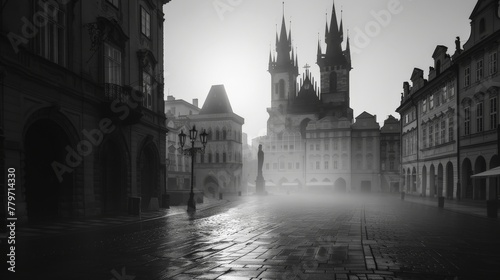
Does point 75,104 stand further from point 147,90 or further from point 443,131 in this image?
point 443,131

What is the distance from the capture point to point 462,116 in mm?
37562

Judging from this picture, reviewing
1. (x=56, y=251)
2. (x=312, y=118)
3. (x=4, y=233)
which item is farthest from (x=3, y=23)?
(x=312, y=118)

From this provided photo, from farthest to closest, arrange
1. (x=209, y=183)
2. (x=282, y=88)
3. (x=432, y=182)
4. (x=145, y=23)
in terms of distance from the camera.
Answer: (x=282, y=88)
(x=209, y=183)
(x=432, y=182)
(x=145, y=23)

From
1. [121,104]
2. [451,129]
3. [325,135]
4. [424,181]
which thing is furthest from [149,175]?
[325,135]

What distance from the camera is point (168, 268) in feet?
28.7

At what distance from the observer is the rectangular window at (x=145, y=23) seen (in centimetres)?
2817

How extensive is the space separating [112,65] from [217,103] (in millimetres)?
55547

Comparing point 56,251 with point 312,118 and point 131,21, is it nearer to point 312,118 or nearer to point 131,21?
point 131,21

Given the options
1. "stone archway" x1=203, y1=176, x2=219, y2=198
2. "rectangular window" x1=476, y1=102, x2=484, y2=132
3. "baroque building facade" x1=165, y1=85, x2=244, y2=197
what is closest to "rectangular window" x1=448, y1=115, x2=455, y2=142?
"rectangular window" x1=476, y1=102, x2=484, y2=132

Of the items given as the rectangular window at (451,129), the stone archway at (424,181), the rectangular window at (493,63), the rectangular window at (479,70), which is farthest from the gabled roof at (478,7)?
the stone archway at (424,181)

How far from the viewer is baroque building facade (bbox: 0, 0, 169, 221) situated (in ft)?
50.7

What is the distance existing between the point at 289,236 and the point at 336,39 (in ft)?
323

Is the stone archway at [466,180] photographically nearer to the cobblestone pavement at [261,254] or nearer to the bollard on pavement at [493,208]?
the bollard on pavement at [493,208]

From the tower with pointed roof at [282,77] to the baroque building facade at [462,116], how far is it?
55.4 meters
